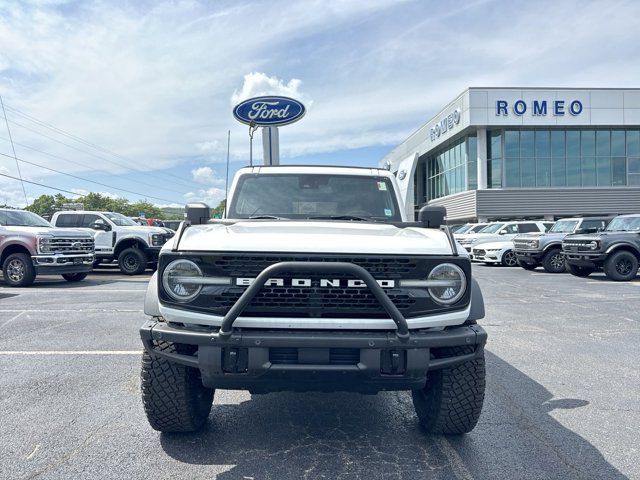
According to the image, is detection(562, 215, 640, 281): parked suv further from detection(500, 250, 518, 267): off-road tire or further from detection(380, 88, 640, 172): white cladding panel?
detection(380, 88, 640, 172): white cladding panel

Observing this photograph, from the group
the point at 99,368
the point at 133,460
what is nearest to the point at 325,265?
the point at 133,460

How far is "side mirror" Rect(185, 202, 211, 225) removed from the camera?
4070mm

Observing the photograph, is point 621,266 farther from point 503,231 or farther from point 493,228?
point 493,228

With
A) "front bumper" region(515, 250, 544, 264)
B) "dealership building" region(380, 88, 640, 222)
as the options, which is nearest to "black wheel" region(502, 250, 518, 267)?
"front bumper" region(515, 250, 544, 264)

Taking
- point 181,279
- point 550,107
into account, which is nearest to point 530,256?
point 181,279

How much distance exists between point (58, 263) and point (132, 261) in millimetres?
3347

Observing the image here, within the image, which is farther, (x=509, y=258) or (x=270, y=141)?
(x=270, y=141)

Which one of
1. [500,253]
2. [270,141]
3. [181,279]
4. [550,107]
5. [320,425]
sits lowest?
[320,425]

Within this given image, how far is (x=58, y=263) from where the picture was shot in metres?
12.0

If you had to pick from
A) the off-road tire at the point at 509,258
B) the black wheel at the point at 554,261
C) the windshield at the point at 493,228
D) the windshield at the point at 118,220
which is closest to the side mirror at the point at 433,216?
the black wheel at the point at 554,261

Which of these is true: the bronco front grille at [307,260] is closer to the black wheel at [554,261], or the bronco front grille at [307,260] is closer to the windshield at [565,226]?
the black wheel at [554,261]

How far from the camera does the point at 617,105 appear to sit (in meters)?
30.6

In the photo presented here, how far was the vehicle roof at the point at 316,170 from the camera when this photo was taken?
4859mm

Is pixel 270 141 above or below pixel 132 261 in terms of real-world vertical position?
above
